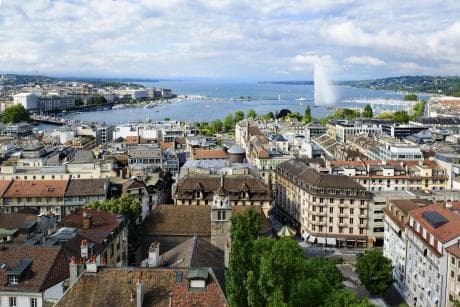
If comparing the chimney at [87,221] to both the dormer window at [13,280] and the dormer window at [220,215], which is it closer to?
the dormer window at [220,215]

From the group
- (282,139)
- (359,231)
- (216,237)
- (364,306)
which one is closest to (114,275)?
(364,306)

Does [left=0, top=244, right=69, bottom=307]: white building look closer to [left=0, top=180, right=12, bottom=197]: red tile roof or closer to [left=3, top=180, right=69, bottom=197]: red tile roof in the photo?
[left=3, top=180, right=69, bottom=197]: red tile roof

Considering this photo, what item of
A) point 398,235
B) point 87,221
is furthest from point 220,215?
point 398,235

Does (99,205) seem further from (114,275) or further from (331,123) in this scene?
(331,123)

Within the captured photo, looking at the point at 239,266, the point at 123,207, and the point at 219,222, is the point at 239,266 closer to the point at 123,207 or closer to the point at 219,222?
the point at 219,222

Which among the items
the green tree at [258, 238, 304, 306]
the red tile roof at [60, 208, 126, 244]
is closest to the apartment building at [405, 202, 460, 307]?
the green tree at [258, 238, 304, 306]

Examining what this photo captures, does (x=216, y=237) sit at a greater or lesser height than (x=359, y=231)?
greater

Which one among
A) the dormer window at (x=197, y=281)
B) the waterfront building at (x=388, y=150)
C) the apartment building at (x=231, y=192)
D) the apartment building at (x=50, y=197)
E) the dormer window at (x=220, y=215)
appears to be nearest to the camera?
the dormer window at (x=197, y=281)

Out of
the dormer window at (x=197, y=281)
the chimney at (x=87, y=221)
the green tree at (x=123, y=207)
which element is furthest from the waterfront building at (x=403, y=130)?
the dormer window at (x=197, y=281)
